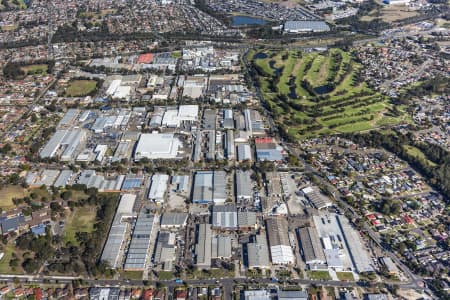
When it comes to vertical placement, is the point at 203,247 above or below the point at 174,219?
below

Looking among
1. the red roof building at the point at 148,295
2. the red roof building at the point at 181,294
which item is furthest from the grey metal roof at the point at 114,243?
the red roof building at the point at 181,294

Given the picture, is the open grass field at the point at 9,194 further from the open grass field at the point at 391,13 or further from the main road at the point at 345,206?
the open grass field at the point at 391,13

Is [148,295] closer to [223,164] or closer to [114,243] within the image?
[114,243]

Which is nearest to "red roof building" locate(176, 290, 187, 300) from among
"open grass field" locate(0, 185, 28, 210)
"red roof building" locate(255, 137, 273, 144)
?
"open grass field" locate(0, 185, 28, 210)

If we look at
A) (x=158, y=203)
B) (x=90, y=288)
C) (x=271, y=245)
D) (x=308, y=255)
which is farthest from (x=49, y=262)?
(x=308, y=255)

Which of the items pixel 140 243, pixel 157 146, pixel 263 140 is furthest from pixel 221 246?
pixel 263 140

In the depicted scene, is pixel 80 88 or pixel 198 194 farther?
pixel 80 88

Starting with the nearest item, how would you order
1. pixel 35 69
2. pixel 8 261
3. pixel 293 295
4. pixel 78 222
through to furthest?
pixel 293 295 → pixel 8 261 → pixel 78 222 → pixel 35 69
